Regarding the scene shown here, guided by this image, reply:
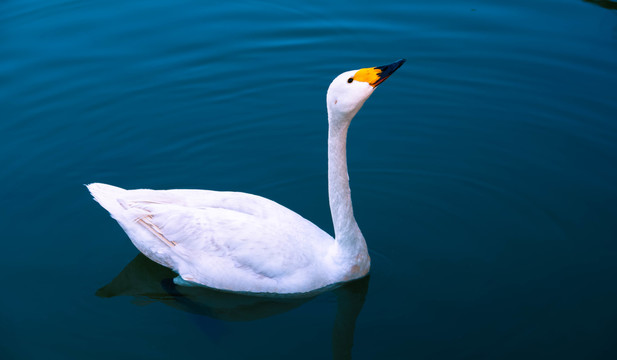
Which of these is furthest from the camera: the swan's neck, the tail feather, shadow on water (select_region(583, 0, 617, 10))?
shadow on water (select_region(583, 0, 617, 10))

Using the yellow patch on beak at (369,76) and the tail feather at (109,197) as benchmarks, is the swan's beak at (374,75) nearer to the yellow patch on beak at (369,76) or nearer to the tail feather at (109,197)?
the yellow patch on beak at (369,76)

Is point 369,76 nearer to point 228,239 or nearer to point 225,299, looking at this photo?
point 228,239

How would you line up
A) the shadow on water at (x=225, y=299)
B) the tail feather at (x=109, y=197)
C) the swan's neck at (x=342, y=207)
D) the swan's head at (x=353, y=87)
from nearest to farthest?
the swan's head at (x=353, y=87) < the swan's neck at (x=342, y=207) < the shadow on water at (x=225, y=299) < the tail feather at (x=109, y=197)

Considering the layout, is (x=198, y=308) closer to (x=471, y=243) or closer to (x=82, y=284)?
(x=82, y=284)

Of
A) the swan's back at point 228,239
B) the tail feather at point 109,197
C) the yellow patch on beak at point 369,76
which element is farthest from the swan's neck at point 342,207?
→ the tail feather at point 109,197

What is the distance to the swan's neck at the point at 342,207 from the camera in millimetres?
5891

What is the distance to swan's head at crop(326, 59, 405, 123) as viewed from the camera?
17.6ft

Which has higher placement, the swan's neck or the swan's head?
the swan's head

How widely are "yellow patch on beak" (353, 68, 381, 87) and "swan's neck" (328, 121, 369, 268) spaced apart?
65 centimetres

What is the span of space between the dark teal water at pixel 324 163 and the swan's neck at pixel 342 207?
1.47 feet

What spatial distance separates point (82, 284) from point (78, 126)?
320cm

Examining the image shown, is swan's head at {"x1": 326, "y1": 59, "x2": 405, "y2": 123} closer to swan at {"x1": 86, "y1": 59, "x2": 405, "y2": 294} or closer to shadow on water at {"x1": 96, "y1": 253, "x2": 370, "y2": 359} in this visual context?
swan at {"x1": 86, "y1": 59, "x2": 405, "y2": 294}

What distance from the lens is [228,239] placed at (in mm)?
6062

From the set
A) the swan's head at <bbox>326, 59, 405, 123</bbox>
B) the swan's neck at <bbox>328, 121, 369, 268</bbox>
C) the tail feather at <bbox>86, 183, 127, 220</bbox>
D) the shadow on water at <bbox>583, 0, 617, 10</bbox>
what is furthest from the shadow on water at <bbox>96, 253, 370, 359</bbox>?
the shadow on water at <bbox>583, 0, 617, 10</bbox>
